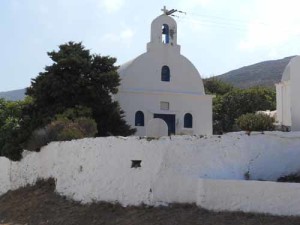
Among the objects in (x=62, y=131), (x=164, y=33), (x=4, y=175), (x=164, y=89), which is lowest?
(x=4, y=175)

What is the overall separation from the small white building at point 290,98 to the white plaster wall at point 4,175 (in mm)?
13120

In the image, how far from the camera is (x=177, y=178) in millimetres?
15469

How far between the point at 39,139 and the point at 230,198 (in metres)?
10.6

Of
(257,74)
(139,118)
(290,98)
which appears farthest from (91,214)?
(257,74)

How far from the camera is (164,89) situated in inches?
1179

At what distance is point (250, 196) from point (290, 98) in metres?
10.6

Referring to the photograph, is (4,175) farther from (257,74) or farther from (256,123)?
(257,74)

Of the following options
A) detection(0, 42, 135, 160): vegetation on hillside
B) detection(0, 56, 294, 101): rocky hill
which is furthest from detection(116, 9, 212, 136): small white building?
detection(0, 56, 294, 101): rocky hill

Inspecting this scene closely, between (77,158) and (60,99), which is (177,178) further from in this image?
(60,99)

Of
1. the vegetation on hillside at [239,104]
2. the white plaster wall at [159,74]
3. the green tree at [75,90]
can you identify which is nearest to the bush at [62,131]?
the green tree at [75,90]

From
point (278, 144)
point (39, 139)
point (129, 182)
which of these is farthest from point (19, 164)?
point (278, 144)

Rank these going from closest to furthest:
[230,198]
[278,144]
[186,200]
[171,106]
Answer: [230,198]
[186,200]
[278,144]
[171,106]

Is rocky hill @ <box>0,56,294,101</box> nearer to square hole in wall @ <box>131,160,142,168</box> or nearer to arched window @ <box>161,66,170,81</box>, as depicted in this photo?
arched window @ <box>161,66,170,81</box>

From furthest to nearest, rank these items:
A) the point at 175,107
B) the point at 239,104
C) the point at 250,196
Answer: the point at 239,104, the point at 175,107, the point at 250,196
